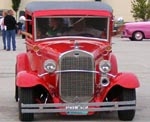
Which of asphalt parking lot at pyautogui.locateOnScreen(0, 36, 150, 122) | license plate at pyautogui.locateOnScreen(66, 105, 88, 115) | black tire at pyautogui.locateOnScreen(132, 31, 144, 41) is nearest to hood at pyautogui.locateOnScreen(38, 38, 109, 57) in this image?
license plate at pyautogui.locateOnScreen(66, 105, 88, 115)

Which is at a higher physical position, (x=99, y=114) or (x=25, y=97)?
(x=25, y=97)

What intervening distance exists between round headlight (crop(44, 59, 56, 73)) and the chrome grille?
18 cm

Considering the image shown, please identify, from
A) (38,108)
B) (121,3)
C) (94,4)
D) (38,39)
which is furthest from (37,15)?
(121,3)

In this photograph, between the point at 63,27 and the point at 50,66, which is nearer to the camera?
the point at 50,66

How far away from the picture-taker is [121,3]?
5888 centimetres

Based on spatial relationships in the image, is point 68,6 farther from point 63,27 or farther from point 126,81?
point 126,81

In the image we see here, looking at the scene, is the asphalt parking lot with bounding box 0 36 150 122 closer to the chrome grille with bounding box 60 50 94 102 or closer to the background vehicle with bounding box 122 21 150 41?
the chrome grille with bounding box 60 50 94 102

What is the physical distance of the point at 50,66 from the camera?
31.3ft

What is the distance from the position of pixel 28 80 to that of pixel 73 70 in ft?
2.51

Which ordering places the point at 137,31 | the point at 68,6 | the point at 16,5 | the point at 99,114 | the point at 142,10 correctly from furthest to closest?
the point at 16,5 < the point at 142,10 < the point at 137,31 < the point at 68,6 < the point at 99,114

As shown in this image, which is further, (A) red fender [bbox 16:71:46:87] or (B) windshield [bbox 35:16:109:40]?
(B) windshield [bbox 35:16:109:40]

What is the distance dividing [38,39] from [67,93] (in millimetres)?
1401

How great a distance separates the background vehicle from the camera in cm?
3556

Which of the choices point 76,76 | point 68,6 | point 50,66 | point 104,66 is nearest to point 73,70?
point 76,76
